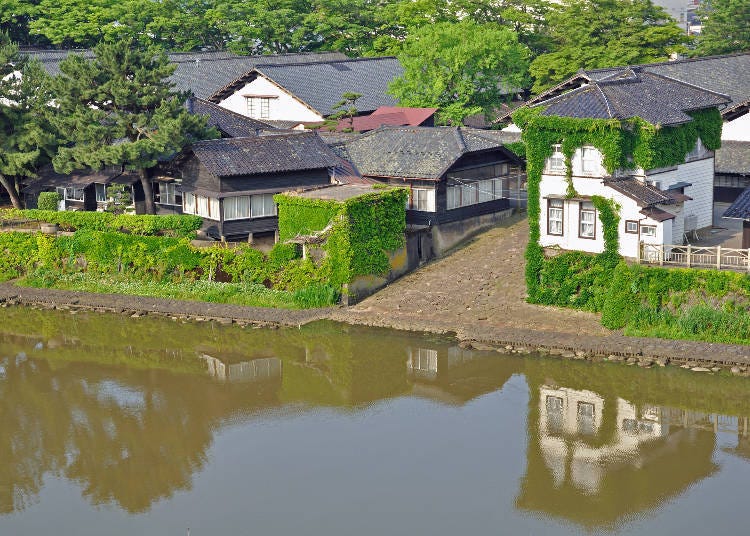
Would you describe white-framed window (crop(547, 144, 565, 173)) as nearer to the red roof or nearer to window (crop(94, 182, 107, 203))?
the red roof

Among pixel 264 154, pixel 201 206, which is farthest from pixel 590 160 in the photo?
pixel 201 206

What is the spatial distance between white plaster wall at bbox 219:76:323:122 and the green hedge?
1940cm

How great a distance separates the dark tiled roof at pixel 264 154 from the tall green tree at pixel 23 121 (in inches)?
343

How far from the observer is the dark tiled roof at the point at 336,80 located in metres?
68.5

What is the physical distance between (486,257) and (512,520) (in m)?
20.3

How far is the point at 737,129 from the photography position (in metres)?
50.3

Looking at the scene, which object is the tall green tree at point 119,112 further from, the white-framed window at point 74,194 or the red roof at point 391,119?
the red roof at point 391,119

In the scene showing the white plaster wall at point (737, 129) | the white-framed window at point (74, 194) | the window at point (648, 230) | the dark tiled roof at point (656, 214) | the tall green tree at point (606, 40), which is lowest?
the window at point (648, 230)

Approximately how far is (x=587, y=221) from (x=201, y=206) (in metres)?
17.1

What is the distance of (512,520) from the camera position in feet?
95.3

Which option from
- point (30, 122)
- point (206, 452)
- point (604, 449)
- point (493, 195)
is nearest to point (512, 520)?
point (604, 449)

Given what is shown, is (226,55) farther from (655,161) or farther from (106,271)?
(655,161)

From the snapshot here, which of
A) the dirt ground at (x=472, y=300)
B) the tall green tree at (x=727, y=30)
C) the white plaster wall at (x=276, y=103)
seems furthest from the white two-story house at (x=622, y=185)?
the tall green tree at (x=727, y=30)

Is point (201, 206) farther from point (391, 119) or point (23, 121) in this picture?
point (391, 119)
